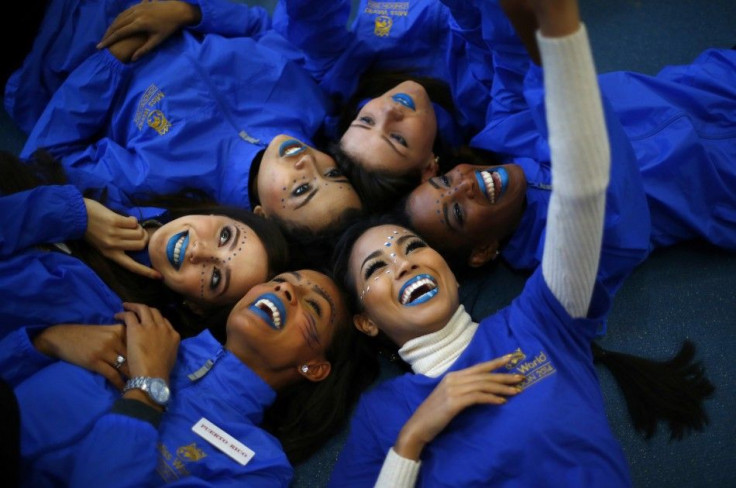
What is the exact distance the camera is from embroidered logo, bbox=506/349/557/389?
1185 millimetres

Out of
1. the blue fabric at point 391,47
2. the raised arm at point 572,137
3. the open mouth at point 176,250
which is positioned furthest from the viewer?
the blue fabric at point 391,47

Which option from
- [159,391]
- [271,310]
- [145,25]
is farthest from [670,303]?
[145,25]

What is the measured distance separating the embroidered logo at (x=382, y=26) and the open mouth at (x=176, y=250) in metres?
0.87

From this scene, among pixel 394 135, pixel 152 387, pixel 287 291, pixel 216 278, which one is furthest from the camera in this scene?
pixel 394 135

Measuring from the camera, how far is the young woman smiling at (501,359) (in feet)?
2.82

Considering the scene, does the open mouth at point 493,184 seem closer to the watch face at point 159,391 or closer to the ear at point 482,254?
the ear at point 482,254

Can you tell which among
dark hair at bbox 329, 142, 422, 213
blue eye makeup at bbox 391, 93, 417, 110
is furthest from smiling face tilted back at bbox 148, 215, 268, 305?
blue eye makeup at bbox 391, 93, 417, 110

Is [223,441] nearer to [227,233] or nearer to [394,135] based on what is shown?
[227,233]

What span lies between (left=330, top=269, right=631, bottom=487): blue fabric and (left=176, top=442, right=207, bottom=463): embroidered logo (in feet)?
0.92

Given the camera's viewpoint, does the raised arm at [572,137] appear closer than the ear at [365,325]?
Yes

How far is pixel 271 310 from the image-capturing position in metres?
1.37

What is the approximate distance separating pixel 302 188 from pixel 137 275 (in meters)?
0.44

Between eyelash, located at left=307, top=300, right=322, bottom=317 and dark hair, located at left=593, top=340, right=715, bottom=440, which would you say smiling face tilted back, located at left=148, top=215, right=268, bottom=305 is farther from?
dark hair, located at left=593, top=340, right=715, bottom=440

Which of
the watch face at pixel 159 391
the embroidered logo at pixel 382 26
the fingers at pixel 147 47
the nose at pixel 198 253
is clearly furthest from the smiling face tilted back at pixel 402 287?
the fingers at pixel 147 47
